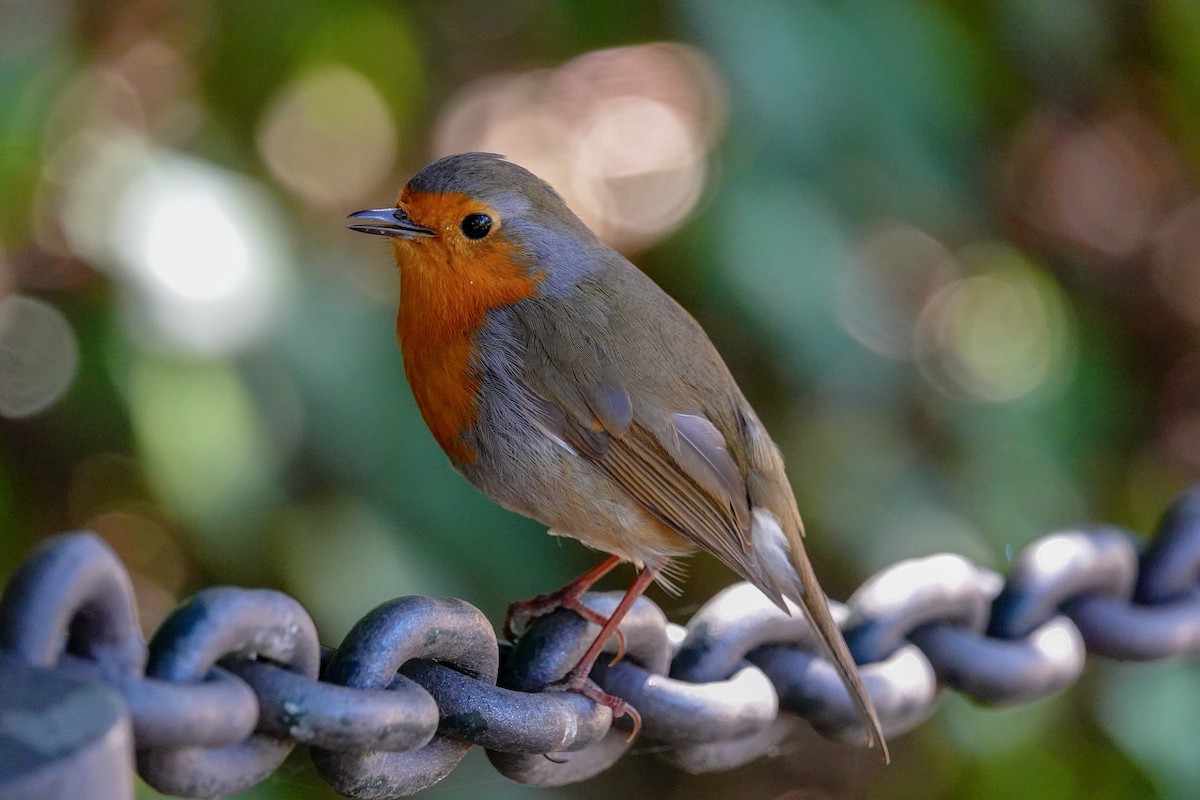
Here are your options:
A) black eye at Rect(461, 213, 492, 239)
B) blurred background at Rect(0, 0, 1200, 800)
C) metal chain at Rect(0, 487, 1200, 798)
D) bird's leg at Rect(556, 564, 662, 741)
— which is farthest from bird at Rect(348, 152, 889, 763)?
bird's leg at Rect(556, 564, 662, 741)

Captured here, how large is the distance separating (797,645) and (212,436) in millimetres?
1070

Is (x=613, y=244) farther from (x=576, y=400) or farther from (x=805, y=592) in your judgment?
(x=805, y=592)

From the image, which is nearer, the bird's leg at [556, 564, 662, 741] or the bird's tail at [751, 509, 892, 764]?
the bird's leg at [556, 564, 662, 741]

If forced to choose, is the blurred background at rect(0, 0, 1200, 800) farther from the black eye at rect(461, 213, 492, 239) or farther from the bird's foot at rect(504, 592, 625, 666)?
the black eye at rect(461, 213, 492, 239)

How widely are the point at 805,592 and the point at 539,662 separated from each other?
0.48m

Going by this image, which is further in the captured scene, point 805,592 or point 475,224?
point 475,224

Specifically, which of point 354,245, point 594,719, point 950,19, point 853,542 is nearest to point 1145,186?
point 950,19

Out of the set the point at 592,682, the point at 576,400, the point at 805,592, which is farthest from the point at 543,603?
the point at 592,682

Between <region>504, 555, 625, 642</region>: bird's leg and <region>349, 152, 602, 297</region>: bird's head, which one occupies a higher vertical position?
<region>349, 152, 602, 297</region>: bird's head

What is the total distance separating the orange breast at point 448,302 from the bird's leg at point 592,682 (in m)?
0.58

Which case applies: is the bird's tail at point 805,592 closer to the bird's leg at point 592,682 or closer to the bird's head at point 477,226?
the bird's leg at point 592,682

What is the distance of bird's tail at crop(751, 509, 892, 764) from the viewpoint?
171cm

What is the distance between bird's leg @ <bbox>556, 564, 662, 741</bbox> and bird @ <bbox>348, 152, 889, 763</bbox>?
45 cm

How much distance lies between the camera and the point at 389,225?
2.22m
